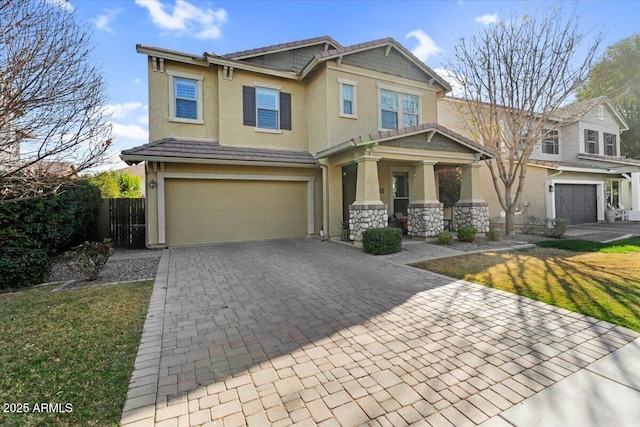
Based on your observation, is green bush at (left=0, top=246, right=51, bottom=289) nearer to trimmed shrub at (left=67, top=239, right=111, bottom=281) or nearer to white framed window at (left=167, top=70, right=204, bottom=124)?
trimmed shrub at (left=67, top=239, right=111, bottom=281)

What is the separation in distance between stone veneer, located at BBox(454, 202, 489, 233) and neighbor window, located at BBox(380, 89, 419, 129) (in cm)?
472

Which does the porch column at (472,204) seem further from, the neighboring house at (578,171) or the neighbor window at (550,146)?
the neighbor window at (550,146)

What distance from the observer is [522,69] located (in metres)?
11.6

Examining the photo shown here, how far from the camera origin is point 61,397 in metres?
2.66

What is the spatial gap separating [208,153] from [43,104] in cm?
614

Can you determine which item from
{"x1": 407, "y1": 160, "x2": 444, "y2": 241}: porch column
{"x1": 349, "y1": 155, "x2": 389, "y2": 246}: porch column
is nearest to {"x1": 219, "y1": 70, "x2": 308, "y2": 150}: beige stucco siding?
{"x1": 349, "y1": 155, "x2": 389, "y2": 246}: porch column

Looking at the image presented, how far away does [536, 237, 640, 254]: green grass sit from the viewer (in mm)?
9445

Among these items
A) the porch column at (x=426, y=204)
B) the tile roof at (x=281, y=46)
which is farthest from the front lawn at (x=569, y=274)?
the tile roof at (x=281, y=46)

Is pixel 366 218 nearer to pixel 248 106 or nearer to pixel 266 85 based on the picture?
pixel 248 106

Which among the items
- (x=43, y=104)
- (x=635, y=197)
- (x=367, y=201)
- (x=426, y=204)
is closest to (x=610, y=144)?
(x=635, y=197)

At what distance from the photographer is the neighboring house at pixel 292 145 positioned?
10781 mm

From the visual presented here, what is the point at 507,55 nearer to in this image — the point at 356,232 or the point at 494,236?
the point at 494,236

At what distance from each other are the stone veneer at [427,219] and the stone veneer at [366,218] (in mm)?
1916

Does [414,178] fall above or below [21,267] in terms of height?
above
